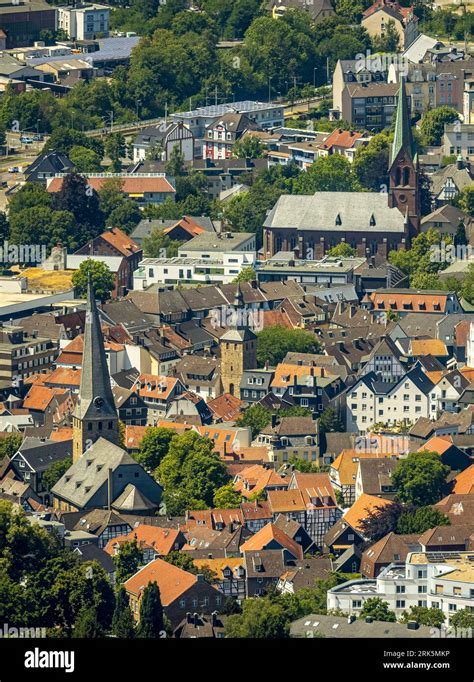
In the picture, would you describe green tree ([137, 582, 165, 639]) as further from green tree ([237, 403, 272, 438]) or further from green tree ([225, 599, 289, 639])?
green tree ([237, 403, 272, 438])

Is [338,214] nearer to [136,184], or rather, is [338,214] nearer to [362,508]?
[136,184]

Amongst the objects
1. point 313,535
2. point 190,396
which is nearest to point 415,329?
point 190,396

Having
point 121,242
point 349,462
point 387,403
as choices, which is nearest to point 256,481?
point 349,462

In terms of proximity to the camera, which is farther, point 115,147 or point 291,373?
A: point 115,147

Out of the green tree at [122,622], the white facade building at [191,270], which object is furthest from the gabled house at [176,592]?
the white facade building at [191,270]
